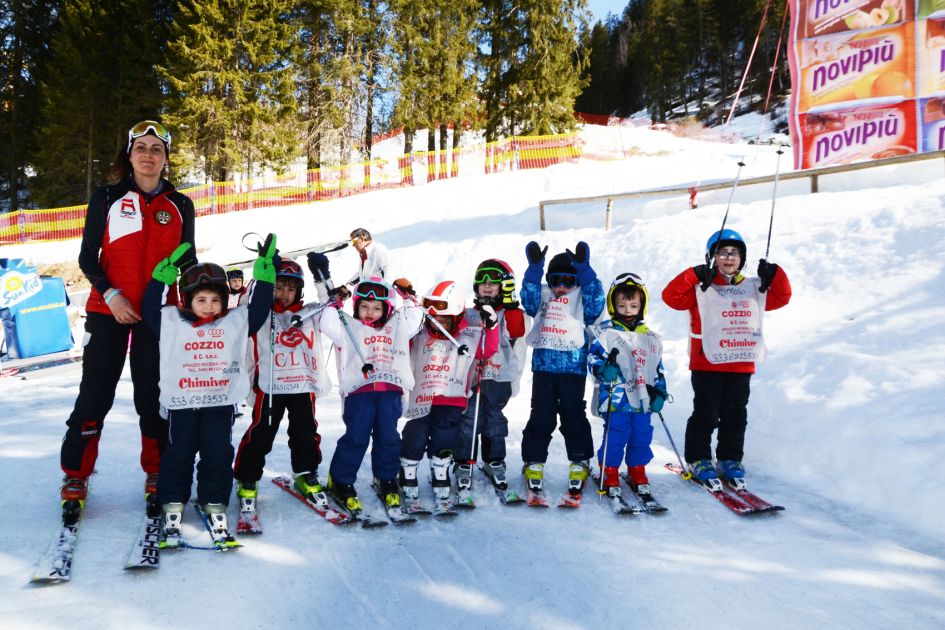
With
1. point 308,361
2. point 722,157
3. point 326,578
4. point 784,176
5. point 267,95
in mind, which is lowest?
point 326,578

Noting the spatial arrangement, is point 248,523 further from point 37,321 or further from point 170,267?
point 37,321

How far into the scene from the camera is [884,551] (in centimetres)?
344

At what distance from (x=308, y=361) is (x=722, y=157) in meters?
24.7

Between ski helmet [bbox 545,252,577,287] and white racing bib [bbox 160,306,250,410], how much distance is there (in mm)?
2189

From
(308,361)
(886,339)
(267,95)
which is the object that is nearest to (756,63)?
(267,95)

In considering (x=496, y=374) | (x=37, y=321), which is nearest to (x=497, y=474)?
(x=496, y=374)

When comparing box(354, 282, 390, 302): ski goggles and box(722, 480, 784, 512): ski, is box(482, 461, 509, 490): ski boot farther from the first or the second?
box(722, 480, 784, 512): ski

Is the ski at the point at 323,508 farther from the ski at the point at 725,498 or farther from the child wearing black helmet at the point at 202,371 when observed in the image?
the ski at the point at 725,498

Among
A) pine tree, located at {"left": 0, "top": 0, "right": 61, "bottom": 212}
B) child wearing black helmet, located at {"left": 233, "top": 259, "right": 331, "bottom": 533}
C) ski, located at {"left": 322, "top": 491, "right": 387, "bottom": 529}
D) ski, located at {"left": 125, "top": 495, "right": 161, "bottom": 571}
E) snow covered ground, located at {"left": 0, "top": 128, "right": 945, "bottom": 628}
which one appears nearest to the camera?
snow covered ground, located at {"left": 0, "top": 128, "right": 945, "bottom": 628}

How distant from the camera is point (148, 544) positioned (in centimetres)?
323

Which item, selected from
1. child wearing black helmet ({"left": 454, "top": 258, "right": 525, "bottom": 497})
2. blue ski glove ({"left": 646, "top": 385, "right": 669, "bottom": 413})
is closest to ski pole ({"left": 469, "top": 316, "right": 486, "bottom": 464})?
child wearing black helmet ({"left": 454, "top": 258, "right": 525, "bottom": 497})

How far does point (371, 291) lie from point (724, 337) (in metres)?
2.53

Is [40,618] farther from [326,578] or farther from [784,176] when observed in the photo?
[784,176]

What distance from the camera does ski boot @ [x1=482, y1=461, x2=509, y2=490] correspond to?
169 inches
